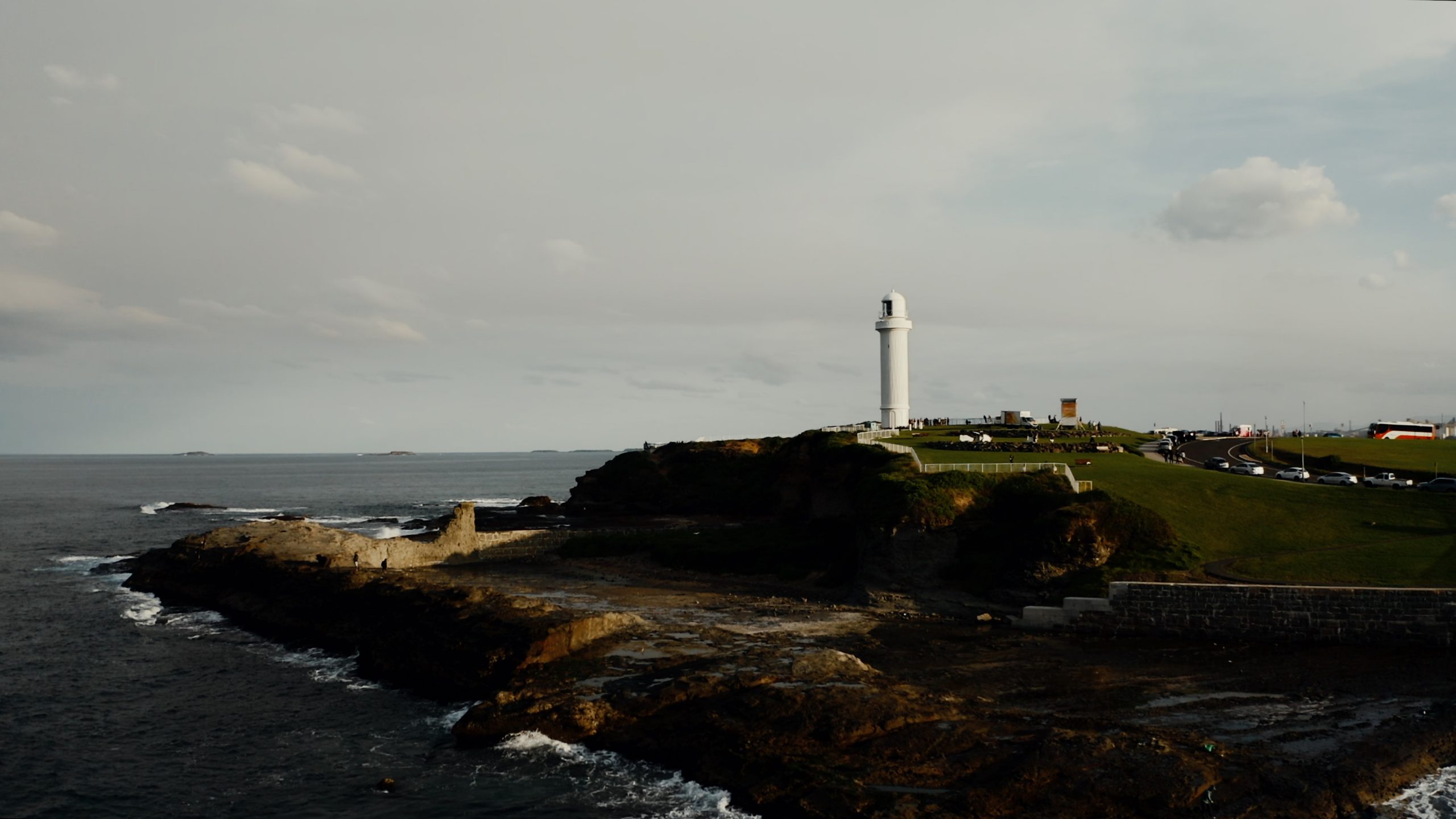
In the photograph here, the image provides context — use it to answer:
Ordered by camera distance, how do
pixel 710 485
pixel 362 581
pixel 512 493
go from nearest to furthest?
pixel 362 581, pixel 710 485, pixel 512 493

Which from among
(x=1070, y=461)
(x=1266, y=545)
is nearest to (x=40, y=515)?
(x=1070, y=461)

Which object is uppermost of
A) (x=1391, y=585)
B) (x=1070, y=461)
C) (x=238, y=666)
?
(x=1070, y=461)

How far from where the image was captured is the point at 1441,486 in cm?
4075

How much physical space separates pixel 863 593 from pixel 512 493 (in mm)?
104565

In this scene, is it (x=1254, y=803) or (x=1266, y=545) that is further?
(x=1266, y=545)

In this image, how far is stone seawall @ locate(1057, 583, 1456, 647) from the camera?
29250 millimetres

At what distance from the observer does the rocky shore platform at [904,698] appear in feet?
57.8

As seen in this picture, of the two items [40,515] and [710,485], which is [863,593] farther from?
[40,515]

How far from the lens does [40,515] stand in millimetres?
94250

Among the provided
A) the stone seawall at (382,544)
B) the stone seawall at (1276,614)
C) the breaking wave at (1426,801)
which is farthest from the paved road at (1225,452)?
the stone seawall at (382,544)

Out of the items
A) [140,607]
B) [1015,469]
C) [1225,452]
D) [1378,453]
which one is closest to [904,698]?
[1015,469]

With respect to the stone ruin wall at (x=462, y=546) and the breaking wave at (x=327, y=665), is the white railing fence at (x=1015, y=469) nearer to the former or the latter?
the stone ruin wall at (x=462, y=546)

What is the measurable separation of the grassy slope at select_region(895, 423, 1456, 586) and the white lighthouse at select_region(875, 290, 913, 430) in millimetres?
29170

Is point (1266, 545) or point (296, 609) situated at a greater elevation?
point (1266, 545)
